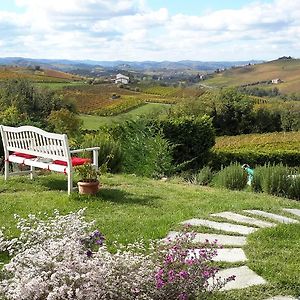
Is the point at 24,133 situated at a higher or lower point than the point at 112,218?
higher

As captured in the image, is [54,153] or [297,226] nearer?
[297,226]

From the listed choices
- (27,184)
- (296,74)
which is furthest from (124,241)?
(296,74)

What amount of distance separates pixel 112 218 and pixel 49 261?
9.11 feet

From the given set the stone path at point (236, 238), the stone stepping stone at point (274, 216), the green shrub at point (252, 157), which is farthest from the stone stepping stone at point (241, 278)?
the green shrub at point (252, 157)

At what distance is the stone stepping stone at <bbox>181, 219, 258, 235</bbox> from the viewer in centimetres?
516

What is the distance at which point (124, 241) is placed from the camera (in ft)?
15.6

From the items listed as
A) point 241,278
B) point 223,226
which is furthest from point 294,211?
point 241,278

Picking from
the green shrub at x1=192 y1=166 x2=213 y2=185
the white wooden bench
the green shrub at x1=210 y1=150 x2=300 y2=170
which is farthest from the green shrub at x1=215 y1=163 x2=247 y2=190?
the green shrub at x1=210 y1=150 x2=300 y2=170

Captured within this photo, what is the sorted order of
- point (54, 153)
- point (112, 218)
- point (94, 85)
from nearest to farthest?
1. point (112, 218)
2. point (54, 153)
3. point (94, 85)

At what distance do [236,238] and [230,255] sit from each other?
1.95 ft

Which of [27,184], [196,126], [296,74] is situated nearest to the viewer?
[27,184]

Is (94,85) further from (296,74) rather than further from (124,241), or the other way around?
(124,241)

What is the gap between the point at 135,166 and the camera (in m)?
11.0

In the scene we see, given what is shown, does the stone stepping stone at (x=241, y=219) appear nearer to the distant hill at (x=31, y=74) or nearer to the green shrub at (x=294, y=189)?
the green shrub at (x=294, y=189)
